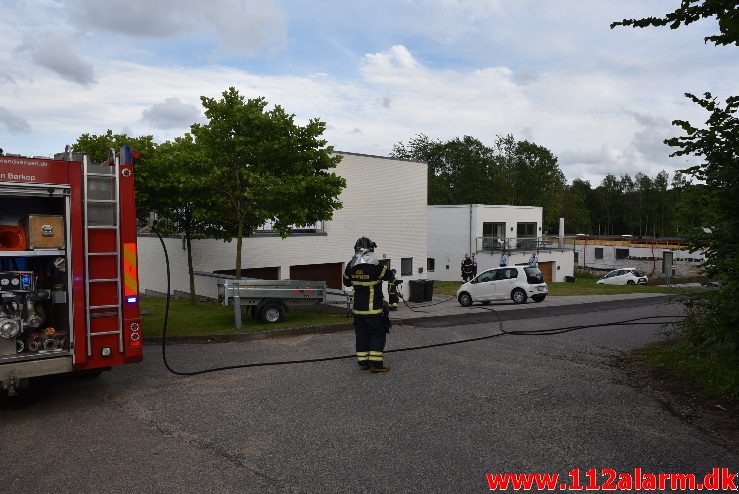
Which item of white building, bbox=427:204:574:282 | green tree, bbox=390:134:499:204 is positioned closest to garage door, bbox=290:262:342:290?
white building, bbox=427:204:574:282

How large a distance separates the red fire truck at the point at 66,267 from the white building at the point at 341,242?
39.6 ft

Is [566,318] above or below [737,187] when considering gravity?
below

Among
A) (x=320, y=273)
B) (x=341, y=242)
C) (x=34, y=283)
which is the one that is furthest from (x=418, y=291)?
(x=34, y=283)

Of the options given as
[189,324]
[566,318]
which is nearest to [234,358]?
[189,324]

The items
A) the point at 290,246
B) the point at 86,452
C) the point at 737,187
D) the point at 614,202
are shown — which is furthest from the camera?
the point at 614,202

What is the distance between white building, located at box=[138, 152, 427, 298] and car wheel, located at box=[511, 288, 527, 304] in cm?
627

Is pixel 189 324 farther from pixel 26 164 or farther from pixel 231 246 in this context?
pixel 231 246

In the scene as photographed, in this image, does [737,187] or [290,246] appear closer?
[737,187]

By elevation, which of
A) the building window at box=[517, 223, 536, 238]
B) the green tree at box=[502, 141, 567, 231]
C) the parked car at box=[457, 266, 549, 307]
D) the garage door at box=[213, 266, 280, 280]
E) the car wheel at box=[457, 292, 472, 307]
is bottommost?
the car wheel at box=[457, 292, 472, 307]

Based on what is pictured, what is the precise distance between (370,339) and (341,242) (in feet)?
57.6

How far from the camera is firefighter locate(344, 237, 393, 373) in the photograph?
8.68 metres

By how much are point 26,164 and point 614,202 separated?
113 meters

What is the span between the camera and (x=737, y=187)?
7938 mm

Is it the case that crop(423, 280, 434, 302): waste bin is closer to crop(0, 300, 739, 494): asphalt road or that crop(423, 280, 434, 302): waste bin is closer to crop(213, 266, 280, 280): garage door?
crop(213, 266, 280, 280): garage door
